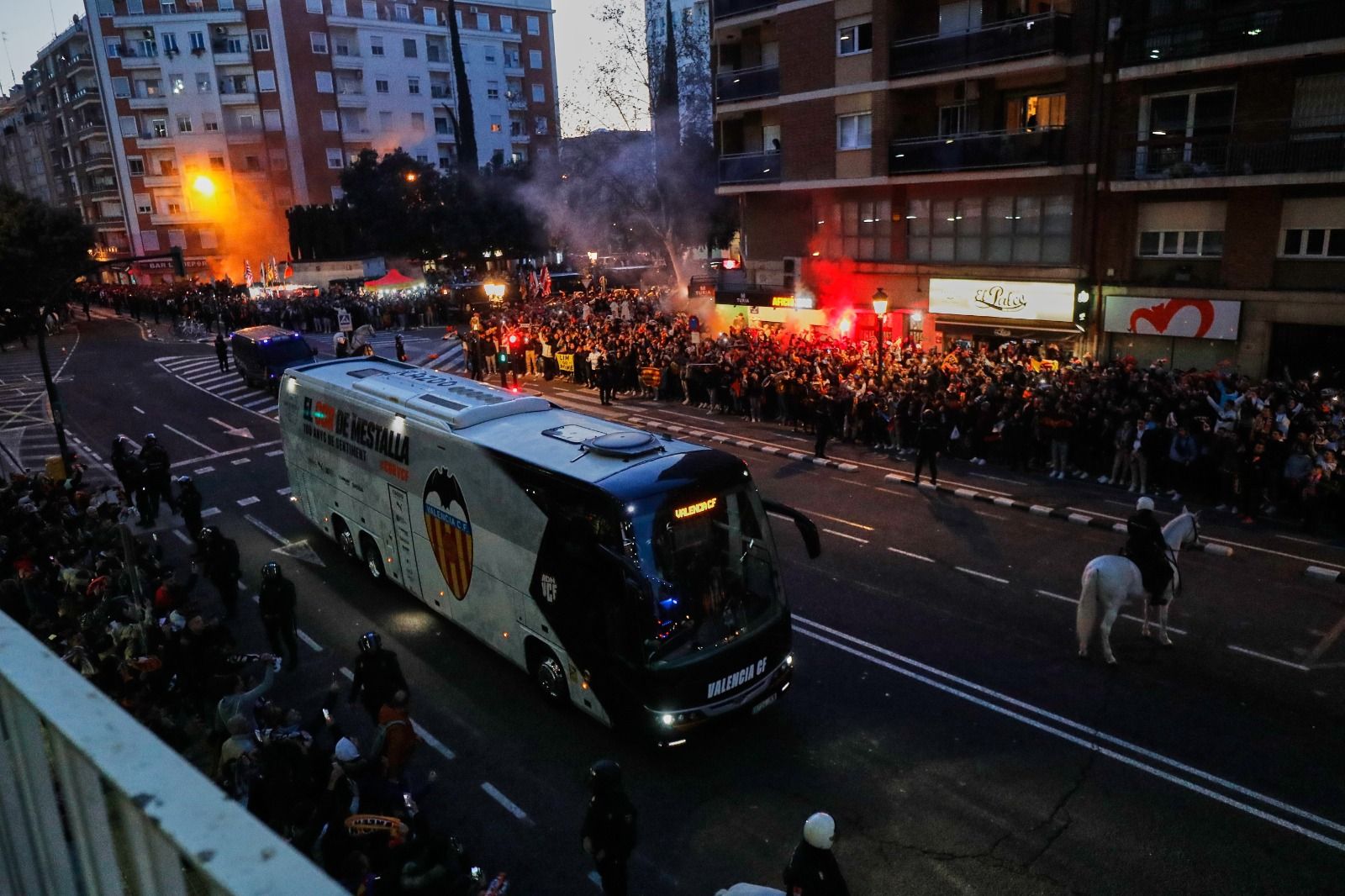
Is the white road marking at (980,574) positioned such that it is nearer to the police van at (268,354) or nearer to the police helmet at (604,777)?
the police helmet at (604,777)

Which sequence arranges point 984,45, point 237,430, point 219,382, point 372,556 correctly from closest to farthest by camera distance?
point 372,556 → point 984,45 → point 237,430 → point 219,382

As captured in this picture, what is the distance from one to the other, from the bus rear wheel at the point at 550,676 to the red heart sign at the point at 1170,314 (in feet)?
69.2

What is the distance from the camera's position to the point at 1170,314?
77.9ft

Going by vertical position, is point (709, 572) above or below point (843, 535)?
above

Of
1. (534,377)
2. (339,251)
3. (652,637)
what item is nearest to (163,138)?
(339,251)

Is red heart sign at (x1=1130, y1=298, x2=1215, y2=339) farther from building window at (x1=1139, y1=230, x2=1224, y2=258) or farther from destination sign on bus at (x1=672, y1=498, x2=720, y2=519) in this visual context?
destination sign on bus at (x1=672, y1=498, x2=720, y2=519)

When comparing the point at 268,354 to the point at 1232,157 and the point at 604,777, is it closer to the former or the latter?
the point at 604,777

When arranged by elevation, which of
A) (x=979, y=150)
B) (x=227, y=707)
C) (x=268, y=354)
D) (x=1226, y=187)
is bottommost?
(x=227, y=707)

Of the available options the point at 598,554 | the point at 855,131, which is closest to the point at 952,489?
the point at 598,554

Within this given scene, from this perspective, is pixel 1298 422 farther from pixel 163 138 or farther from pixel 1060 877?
pixel 163 138

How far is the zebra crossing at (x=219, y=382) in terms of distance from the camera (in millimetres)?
30438

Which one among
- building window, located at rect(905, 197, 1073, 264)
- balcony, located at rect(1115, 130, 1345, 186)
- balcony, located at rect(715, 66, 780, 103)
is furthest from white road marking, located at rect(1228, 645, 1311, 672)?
balcony, located at rect(715, 66, 780, 103)

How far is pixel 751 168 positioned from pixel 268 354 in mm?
19789

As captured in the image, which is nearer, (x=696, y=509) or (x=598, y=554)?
(x=598, y=554)
